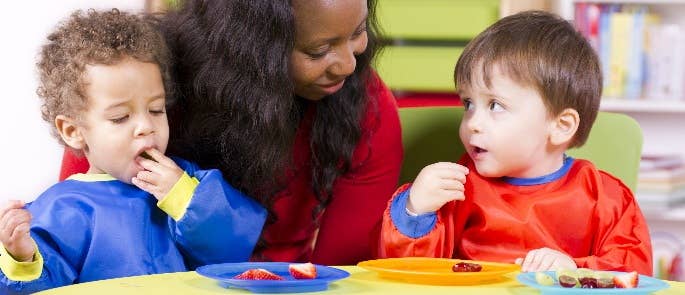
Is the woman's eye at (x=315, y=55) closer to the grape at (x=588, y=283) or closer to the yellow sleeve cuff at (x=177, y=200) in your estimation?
the yellow sleeve cuff at (x=177, y=200)

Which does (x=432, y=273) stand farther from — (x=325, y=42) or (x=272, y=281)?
(x=325, y=42)

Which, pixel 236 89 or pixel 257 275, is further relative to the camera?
pixel 236 89

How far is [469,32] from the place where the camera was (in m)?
3.54

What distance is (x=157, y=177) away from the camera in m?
1.53

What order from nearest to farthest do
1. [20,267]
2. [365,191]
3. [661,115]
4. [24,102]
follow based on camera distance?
[20,267]
[365,191]
[24,102]
[661,115]

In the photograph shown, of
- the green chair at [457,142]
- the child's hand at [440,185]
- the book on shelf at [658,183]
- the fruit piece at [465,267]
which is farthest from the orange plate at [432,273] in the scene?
the book on shelf at [658,183]

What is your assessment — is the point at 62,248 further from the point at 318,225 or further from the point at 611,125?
the point at 611,125

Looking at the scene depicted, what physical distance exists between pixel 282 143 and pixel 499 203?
0.37 m

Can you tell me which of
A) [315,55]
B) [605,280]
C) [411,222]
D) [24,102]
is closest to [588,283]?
[605,280]

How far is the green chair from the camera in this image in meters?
2.05

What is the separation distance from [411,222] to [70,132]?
54 cm

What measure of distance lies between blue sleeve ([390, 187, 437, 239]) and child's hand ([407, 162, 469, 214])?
3cm

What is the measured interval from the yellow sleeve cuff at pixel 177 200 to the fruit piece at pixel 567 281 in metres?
0.59

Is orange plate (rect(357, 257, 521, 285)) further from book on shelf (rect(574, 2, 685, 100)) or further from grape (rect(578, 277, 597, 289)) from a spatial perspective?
book on shelf (rect(574, 2, 685, 100))
